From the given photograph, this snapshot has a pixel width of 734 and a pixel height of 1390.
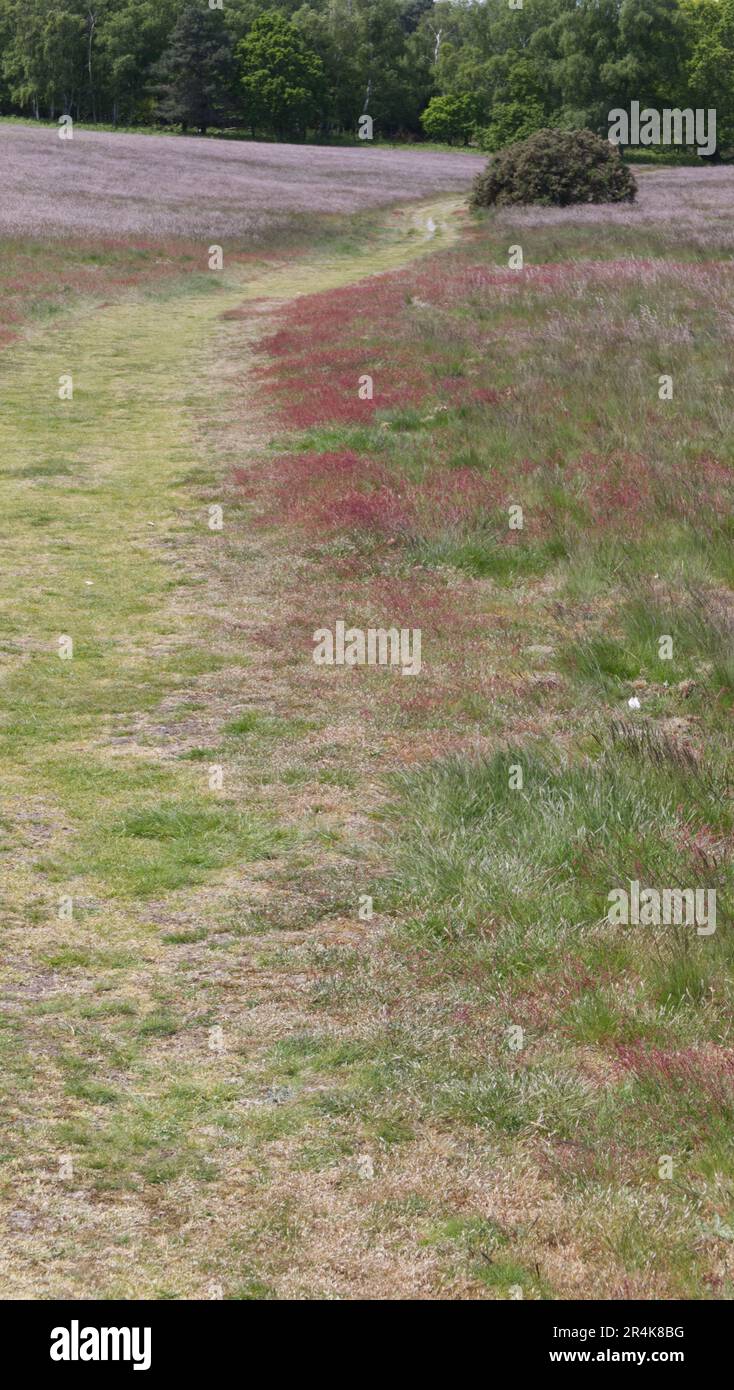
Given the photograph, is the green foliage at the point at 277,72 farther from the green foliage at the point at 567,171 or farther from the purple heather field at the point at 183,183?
the green foliage at the point at 567,171

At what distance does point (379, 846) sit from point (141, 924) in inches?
47.2

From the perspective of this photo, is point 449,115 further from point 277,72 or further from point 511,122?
point 511,122

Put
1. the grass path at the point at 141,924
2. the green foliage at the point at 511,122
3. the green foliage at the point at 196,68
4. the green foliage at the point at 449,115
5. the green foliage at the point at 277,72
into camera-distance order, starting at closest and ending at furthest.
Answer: the grass path at the point at 141,924, the green foliage at the point at 511,122, the green foliage at the point at 196,68, the green foliage at the point at 277,72, the green foliage at the point at 449,115

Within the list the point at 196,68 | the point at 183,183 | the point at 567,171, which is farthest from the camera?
the point at 196,68

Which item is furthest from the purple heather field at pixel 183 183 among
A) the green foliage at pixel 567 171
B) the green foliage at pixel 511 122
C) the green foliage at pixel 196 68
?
the green foliage at pixel 196 68

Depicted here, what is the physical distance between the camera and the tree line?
87875 mm

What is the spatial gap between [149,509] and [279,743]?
6065 mm

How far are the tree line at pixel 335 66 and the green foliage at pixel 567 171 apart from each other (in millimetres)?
45564

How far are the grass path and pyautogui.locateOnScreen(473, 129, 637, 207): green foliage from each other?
31063mm

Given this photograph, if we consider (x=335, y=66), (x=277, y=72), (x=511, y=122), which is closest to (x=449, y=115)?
(x=335, y=66)

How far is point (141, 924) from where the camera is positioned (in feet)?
18.4

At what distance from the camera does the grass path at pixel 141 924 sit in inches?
150

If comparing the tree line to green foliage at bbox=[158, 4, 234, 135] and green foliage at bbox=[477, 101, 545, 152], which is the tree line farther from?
green foliage at bbox=[477, 101, 545, 152]
